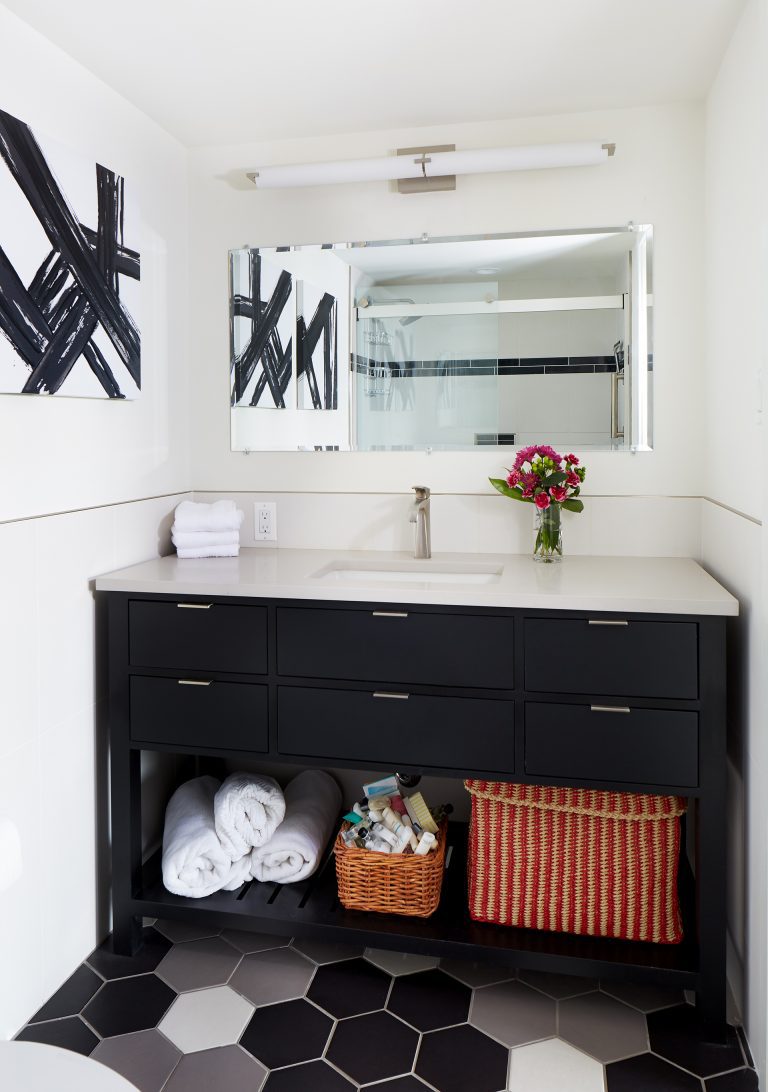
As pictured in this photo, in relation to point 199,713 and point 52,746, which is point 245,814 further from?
point 52,746

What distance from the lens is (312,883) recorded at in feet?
6.99

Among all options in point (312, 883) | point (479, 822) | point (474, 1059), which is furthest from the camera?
point (312, 883)

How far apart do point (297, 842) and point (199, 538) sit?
895 millimetres

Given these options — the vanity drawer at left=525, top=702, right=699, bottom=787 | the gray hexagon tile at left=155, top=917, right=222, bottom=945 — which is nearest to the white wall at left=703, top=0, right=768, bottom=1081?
the vanity drawer at left=525, top=702, right=699, bottom=787

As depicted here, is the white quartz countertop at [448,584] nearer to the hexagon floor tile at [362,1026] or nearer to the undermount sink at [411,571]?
the undermount sink at [411,571]

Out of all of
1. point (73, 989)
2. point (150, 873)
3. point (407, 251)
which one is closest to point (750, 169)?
point (407, 251)

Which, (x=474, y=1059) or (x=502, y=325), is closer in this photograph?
(x=474, y=1059)

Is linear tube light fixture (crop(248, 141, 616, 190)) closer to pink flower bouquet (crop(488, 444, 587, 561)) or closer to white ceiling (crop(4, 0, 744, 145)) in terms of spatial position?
white ceiling (crop(4, 0, 744, 145))

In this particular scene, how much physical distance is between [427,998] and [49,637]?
1241 millimetres

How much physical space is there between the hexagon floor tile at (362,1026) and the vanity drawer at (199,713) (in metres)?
0.57

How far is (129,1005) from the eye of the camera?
1.85 m

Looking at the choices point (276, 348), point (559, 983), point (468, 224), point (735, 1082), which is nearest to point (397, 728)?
point (559, 983)

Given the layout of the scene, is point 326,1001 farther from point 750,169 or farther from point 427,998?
point 750,169

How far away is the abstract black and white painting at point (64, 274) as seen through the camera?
1.72m
